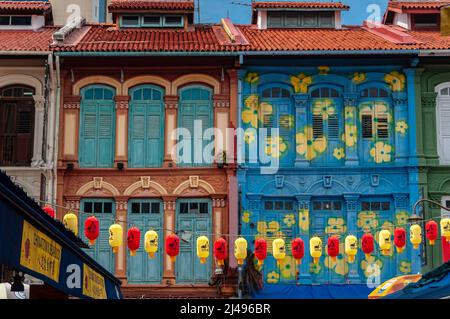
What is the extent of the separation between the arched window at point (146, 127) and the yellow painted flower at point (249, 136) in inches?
78.9

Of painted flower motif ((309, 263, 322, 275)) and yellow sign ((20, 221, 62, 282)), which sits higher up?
yellow sign ((20, 221, 62, 282))

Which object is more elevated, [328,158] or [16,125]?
[16,125]

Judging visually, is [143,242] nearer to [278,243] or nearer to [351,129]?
[278,243]

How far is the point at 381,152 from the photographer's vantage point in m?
18.9

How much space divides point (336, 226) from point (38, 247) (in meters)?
12.4

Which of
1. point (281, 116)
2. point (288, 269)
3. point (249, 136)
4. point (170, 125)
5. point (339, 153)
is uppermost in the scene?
point (281, 116)

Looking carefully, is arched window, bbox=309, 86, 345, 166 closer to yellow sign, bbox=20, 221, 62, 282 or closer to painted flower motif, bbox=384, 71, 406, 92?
painted flower motif, bbox=384, 71, 406, 92

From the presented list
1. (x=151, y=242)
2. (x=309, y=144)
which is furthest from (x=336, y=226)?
(x=151, y=242)

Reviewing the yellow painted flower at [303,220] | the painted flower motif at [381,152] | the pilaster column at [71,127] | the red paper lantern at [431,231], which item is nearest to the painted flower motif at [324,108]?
the painted flower motif at [381,152]

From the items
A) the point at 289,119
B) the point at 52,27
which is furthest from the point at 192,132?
the point at 52,27

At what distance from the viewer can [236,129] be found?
18781 millimetres

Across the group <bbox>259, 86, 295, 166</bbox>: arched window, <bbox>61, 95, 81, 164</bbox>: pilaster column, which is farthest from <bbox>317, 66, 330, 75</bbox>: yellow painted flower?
<bbox>61, 95, 81, 164</bbox>: pilaster column

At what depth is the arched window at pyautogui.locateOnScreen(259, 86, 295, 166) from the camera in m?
19.0

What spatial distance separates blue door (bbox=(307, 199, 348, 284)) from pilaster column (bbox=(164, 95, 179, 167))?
3622 mm
